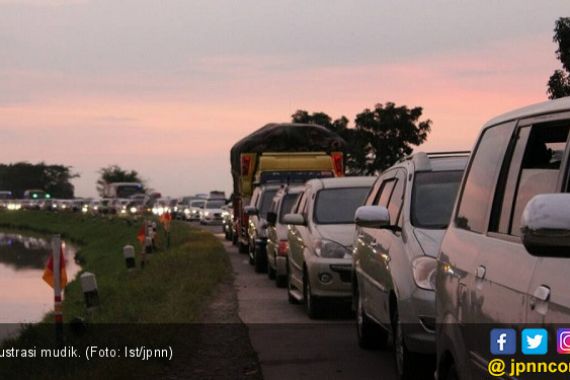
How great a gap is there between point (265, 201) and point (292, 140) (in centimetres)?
545

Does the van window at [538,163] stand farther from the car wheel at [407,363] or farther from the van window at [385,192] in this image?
the van window at [385,192]

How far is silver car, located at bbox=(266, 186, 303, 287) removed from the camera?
→ 60.7 ft

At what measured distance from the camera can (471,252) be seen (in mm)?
5328

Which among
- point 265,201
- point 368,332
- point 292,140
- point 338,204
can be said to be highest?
point 292,140

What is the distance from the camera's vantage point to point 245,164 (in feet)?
98.5

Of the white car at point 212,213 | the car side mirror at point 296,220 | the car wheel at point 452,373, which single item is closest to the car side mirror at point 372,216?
the car wheel at point 452,373

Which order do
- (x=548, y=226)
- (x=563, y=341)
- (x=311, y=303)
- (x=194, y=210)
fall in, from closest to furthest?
(x=548, y=226) → (x=563, y=341) → (x=311, y=303) → (x=194, y=210)

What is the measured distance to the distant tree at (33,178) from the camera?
631 ft

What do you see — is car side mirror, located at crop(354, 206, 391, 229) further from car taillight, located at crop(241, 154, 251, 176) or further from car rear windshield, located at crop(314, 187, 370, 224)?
car taillight, located at crop(241, 154, 251, 176)

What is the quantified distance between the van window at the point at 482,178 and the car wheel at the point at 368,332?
5088 mm

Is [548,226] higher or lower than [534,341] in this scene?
higher

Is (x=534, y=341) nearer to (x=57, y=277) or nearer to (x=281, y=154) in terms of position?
(x=57, y=277)

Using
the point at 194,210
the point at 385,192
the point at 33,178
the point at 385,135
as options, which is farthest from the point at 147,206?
the point at 33,178

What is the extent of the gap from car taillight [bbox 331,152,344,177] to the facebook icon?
23803 mm
